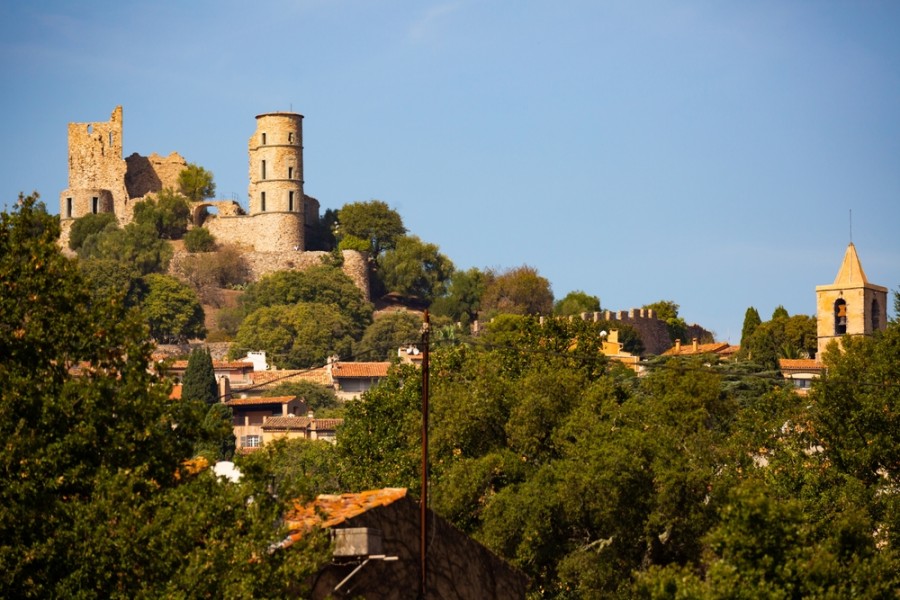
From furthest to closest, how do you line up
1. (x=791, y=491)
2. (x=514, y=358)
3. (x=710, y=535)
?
(x=514, y=358) < (x=791, y=491) < (x=710, y=535)

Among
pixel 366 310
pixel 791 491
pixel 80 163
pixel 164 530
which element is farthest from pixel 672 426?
pixel 80 163

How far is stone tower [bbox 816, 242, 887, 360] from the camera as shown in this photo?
79.9 meters

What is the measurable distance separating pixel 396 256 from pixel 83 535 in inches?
3837

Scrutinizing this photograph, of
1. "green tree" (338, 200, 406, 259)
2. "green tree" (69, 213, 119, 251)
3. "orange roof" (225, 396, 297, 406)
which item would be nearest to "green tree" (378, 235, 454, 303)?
"green tree" (338, 200, 406, 259)

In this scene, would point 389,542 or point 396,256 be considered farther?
point 396,256

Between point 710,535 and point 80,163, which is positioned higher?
point 80,163

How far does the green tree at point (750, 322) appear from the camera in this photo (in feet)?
302

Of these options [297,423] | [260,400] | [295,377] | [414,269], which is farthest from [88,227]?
[297,423]

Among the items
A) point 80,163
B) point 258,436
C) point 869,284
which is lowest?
point 258,436

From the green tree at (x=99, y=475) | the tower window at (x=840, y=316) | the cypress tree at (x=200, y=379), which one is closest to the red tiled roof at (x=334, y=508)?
the green tree at (x=99, y=475)

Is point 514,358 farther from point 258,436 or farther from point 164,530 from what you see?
point 258,436

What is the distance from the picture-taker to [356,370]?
96750 millimetres

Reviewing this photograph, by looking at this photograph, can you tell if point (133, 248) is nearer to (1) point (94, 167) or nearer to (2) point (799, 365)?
(1) point (94, 167)

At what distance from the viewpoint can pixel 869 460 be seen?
28953mm
